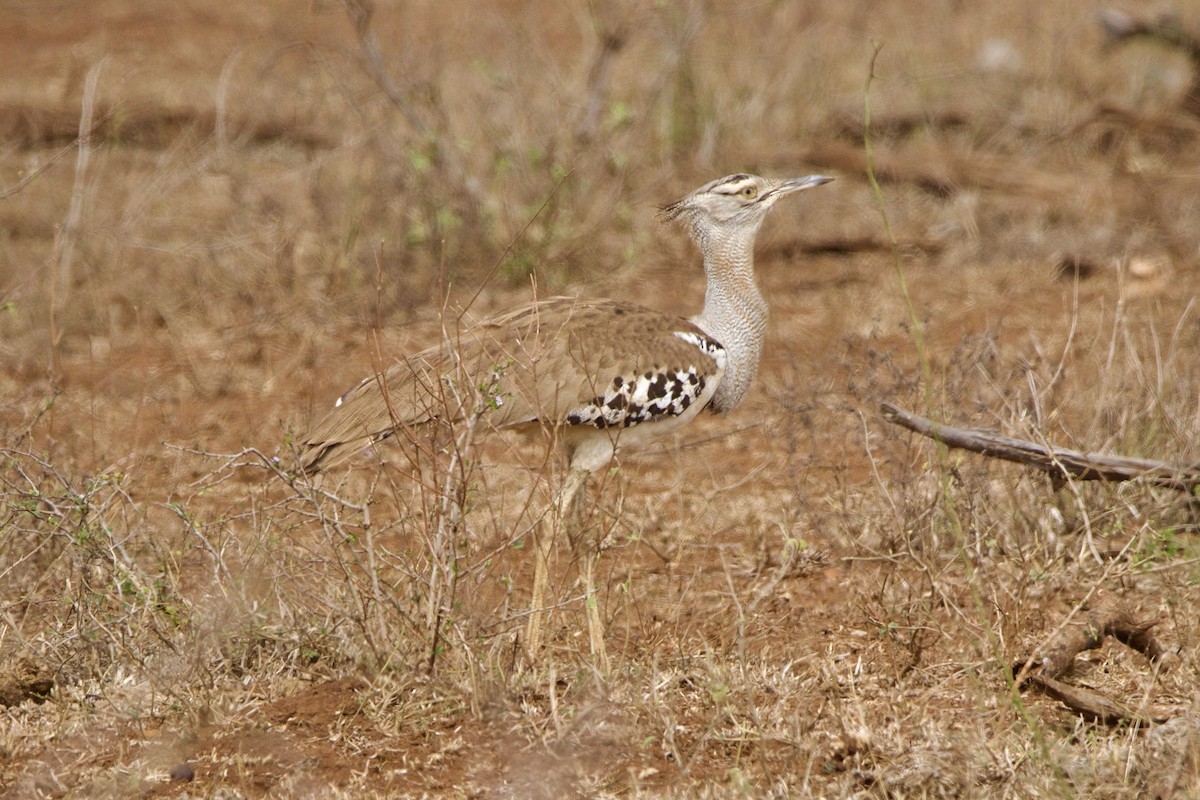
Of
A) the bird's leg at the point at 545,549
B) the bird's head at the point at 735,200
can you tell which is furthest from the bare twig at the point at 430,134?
the bird's leg at the point at 545,549

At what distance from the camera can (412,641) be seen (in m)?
3.14

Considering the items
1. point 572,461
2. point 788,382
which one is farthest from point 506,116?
point 572,461

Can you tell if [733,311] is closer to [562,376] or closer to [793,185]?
[793,185]

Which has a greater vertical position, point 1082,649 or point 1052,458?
point 1052,458

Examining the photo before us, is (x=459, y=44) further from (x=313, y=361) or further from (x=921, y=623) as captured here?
(x=921, y=623)

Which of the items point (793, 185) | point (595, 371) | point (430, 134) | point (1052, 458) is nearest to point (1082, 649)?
point (1052, 458)

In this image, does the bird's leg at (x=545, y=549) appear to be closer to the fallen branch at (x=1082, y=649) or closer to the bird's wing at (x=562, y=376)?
the bird's wing at (x=562, y=376)

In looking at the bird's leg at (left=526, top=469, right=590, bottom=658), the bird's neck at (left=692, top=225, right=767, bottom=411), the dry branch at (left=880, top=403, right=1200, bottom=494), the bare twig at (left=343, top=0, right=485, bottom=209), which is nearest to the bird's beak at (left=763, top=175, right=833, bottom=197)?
the bird's neck at (left=692, top=225, right=767, bottom=411)

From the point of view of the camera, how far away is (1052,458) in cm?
351

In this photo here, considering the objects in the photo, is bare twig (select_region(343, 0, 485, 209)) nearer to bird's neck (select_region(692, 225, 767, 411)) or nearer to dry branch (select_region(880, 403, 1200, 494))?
bird's neck (select_region(692, 225, 767, 411))

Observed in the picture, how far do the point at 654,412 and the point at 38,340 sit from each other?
9.48 feet

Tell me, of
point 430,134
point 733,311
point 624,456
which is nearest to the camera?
point 733,311

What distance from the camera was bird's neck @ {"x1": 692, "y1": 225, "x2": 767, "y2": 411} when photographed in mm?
4094

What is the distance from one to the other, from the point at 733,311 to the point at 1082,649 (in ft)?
4.29
